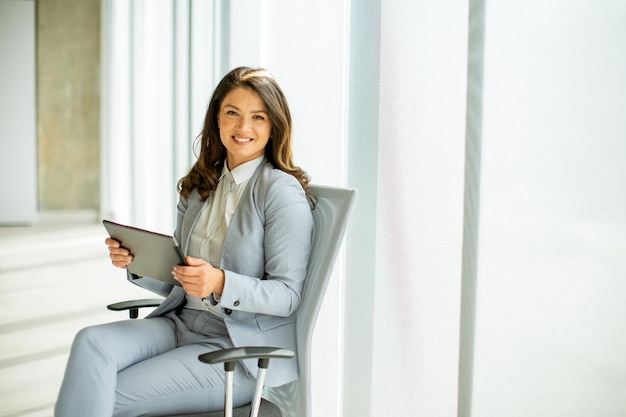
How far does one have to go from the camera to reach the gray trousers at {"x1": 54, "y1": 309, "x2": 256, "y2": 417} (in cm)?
160

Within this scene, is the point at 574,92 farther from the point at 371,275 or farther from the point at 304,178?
the point at 371,275

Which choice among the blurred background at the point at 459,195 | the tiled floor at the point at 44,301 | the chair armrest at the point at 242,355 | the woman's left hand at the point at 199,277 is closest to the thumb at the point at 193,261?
the woman's left hand at the point at 199,277

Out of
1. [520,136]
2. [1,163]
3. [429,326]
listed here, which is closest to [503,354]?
[429,326]

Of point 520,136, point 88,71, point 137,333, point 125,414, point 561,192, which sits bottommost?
point 125,414

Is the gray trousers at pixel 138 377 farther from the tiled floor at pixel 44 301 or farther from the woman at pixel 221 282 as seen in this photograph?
the tiled floor at pixel 44 301

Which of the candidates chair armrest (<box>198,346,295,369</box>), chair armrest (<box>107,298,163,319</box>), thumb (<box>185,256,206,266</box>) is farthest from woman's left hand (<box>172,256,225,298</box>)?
chair armrest (<box>107,298,163,319</box>)

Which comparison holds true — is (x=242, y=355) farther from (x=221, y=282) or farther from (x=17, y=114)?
(x=17, y=114)

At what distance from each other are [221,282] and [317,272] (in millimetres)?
244

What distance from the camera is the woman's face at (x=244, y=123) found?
1.91 metres

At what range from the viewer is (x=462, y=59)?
175 cm

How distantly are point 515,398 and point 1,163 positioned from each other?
8.43m

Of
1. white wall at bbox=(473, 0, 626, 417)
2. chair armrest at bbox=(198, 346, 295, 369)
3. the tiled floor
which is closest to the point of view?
white wall at bbox=(473, 0, 626, 417)

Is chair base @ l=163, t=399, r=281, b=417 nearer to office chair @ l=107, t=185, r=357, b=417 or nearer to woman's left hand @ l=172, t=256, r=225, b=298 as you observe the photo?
office chair @ l=107, t=185, r=357, b=417

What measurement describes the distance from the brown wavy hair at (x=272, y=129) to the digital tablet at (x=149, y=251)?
27 cm
